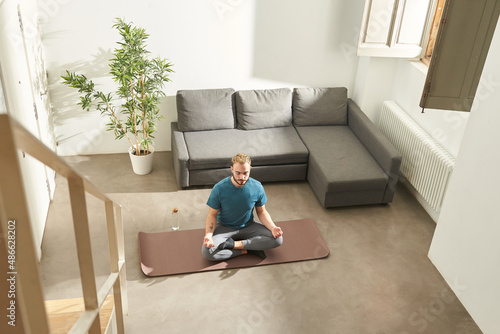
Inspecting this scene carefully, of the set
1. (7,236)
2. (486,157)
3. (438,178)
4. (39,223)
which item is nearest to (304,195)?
(438,178)

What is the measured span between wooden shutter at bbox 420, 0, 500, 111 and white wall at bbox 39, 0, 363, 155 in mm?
2111

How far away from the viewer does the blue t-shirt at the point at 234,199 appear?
13.9ft

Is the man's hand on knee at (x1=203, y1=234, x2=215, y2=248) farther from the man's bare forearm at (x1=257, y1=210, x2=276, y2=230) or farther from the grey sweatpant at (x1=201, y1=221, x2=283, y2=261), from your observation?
the man's bare forearm at (x1=257, y1=210, x2=276, y2=230)

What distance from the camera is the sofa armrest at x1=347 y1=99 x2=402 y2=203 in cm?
525

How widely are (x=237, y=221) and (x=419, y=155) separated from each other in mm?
2227

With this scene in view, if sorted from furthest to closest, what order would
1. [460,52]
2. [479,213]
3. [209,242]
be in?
[209,242], [460,52], [479,213]

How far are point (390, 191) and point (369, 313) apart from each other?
167 centimetres

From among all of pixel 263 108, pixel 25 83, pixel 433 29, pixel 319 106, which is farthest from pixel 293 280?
pixel 433 29

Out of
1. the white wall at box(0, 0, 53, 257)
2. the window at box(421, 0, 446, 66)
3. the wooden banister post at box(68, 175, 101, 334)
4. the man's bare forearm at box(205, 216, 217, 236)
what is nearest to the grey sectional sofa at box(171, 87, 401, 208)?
the window at box(421, 0, 446, 66)

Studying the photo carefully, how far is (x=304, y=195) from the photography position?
559cm

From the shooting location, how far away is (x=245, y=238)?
4.54 m

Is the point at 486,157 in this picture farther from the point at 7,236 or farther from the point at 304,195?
the point at 7,236

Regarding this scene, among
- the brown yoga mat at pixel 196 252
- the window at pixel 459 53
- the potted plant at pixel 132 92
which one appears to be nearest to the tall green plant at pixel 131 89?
the potted plant at pixel 132 92

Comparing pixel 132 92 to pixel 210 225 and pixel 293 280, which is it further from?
pixel 293 280
